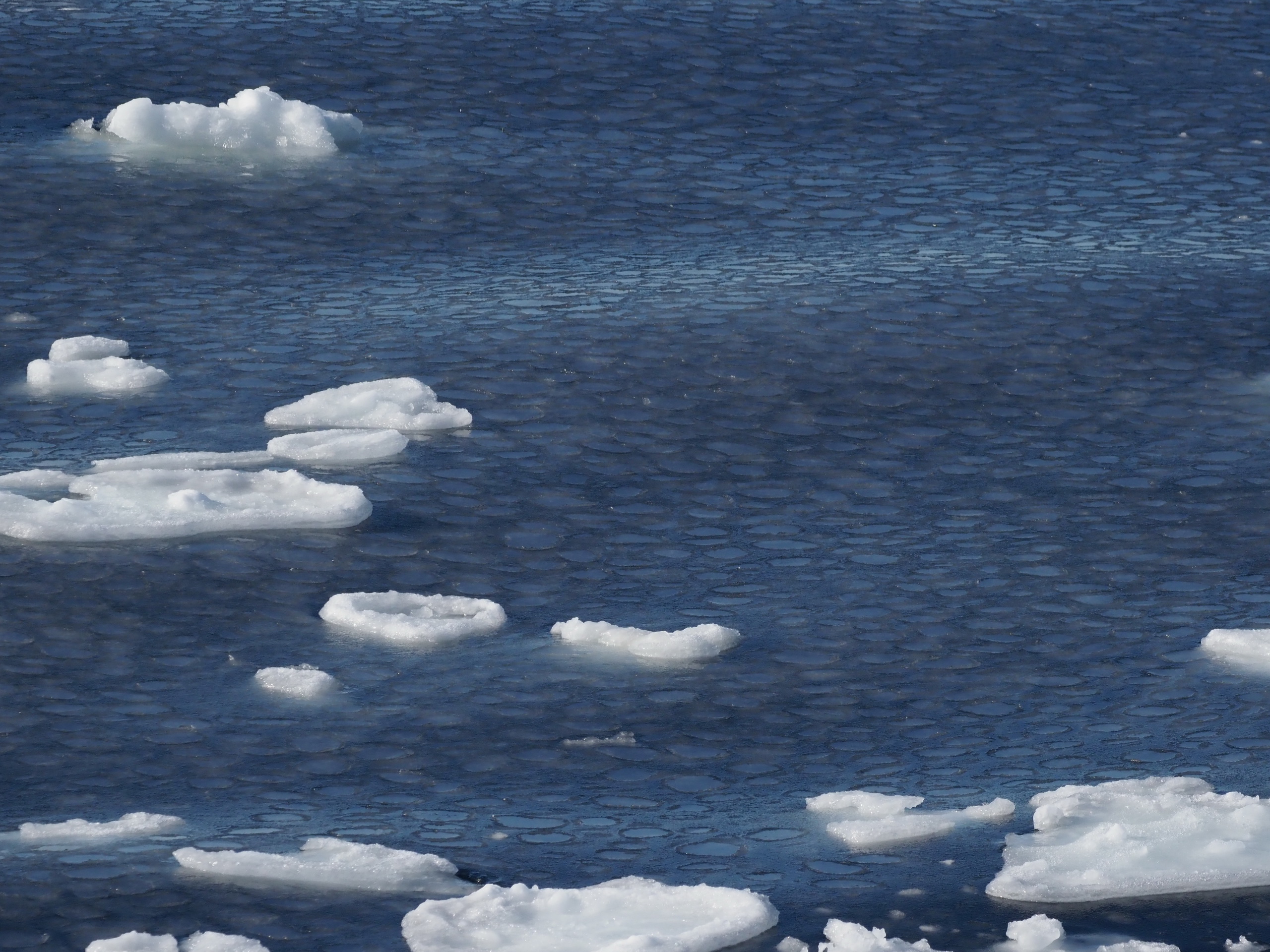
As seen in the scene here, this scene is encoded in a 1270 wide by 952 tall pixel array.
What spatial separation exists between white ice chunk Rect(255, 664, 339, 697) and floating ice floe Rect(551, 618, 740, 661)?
900 mm

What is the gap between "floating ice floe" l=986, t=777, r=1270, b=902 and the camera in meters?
4.92

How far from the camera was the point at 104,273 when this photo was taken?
394 inches

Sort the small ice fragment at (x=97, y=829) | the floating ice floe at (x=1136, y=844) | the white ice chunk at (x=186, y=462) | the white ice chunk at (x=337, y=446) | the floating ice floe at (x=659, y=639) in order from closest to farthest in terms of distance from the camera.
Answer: the floating ice floe at (x=1136, y=844), the small ice fragment at (x=97, y=829), the floating ice floe at (x=659, y=639), the white ice chunk at (x=186, y=462), the white ice chunk at (x=337, y=446)

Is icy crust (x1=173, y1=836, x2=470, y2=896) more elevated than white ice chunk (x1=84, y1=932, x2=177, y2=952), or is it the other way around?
icy crust (x1=173, y1=836, x2=470, y2=896)

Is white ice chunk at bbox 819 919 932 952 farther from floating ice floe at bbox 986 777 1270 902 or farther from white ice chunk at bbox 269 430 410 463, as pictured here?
white ice chunk at bbox 269 430 410 463

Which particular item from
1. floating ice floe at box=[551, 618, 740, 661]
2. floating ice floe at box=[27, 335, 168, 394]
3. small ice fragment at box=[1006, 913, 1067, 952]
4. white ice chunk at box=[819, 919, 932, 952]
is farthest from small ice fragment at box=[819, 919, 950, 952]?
floating ice floe at box=[27, 335, 168, 394]

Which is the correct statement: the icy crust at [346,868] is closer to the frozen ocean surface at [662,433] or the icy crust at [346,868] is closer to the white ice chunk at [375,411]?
the frozen ocean surface at [662,433]

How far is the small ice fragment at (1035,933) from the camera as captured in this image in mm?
4621

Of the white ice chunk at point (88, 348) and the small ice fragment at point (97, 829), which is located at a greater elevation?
the white ice chunk at point (88, 348)

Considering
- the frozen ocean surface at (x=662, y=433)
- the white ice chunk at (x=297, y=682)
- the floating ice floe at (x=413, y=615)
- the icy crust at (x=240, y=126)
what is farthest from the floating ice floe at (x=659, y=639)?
the icy crust at (x=240, y=126)

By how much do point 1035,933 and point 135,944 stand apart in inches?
89.5

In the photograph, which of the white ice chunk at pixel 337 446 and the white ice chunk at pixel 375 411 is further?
the white ice chunk at pixel 375 411

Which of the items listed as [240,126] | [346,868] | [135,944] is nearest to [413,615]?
[346,868]

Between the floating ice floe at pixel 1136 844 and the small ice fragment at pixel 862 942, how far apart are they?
456 mm
